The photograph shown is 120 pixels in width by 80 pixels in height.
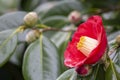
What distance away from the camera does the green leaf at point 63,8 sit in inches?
66.2

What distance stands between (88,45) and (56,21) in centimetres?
67

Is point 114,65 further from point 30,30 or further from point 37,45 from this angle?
point 30,30

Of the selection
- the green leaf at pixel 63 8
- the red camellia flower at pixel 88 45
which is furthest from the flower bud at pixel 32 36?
the green leaf at pixel 63 8

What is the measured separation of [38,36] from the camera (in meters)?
→ 1.17

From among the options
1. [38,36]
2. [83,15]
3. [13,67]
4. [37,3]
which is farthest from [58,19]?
[37,3]

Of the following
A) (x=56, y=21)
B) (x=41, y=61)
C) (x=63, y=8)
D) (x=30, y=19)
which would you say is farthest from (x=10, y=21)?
(x=63, y=8)

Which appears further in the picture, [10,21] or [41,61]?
[10,21]

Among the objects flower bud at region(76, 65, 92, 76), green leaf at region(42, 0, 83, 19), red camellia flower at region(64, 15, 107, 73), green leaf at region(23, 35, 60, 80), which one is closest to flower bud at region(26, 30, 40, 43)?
green leaf at region(23, 35, 60, 80)

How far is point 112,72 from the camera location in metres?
0.89

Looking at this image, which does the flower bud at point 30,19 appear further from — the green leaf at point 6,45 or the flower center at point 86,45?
the flower center at point 86,45

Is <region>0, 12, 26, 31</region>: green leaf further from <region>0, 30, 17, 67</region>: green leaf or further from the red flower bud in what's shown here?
the red flower bud

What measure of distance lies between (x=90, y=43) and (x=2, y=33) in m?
0.35

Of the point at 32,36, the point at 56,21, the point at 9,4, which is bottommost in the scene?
the point at 9,4

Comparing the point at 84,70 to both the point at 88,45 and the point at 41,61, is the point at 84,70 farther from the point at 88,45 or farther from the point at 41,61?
the point at 41,61
